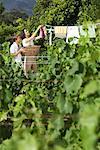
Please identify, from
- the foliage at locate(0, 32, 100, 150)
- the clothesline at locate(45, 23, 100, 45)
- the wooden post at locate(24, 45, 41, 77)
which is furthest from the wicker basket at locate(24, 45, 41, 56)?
the foliage at locate(0, 32, 100, 150)

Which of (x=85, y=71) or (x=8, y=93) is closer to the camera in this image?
(x=85, y=71)

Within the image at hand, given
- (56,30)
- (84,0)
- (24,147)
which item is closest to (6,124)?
(24,147)

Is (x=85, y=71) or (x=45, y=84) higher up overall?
(x=85, y=71)

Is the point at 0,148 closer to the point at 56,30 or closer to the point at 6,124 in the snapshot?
the point at 6,124

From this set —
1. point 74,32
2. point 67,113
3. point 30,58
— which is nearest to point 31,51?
point 30,58

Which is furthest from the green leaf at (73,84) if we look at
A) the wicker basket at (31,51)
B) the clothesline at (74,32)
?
the wicker basket at (31,51)

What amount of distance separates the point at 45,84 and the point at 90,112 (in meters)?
3.08

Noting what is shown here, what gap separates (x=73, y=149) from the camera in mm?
2535

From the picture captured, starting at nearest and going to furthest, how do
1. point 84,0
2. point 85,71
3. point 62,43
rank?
point 85,71
point 62,43
point 84,0

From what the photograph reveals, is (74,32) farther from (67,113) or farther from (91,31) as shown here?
(67,113)

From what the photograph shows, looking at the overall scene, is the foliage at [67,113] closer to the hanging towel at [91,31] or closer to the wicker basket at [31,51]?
the hanging towel at [91,31]

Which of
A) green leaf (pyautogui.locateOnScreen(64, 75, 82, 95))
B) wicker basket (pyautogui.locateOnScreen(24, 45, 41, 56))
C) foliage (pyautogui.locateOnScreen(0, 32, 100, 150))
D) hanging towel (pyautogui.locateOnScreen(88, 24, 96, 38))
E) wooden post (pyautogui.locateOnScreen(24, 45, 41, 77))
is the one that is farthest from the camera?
wicker basket (pyautogui.locateOnScreen(24, 45, 41, 56))

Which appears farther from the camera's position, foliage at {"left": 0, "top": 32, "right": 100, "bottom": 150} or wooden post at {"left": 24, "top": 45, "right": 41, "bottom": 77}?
wooden post at {"left": 24, "top": 45, "right": 41, "bottom": 77}

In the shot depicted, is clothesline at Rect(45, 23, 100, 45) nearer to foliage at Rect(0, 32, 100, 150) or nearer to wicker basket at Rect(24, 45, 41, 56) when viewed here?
wicker basket at Rect(24, 45, 41, 56)
